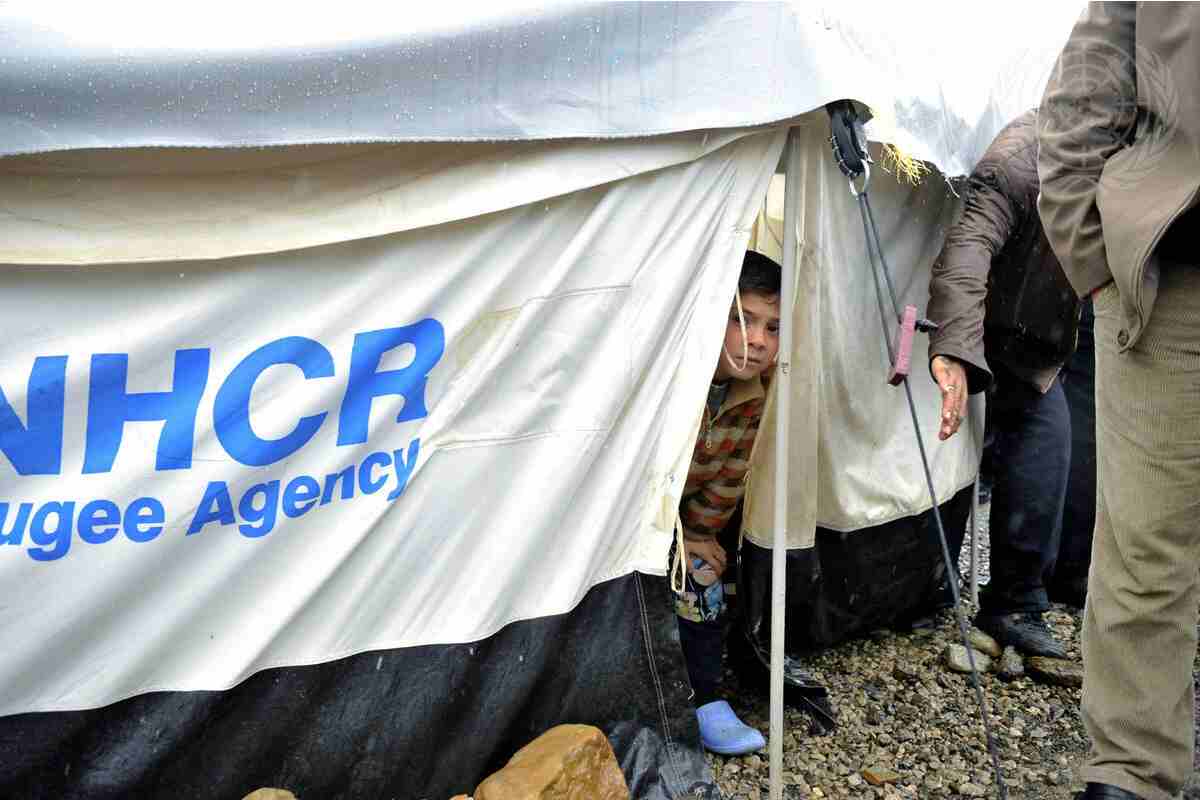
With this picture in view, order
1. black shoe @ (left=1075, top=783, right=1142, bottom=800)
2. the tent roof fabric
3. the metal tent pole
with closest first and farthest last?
the tent roof fabric
black shoe @ (left=1075, top=783, right=1142, bottom=800)
the metal tent pole

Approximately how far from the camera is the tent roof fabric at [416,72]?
1.63 m

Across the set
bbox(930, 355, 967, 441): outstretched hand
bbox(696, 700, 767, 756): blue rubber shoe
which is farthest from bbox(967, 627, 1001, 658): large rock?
bbox(930, 355, 967, 441): outstretched hand

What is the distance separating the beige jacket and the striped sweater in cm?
86

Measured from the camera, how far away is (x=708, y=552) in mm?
2742

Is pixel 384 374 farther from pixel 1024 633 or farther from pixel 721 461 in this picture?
pixel 1024 633

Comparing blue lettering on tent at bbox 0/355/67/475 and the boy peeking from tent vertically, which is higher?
blue lettering on tent at bbox 0/355/67/475

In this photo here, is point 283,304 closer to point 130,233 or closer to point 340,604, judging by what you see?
point 130,233

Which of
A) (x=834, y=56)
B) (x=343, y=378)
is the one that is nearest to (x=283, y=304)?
(x=343, y=378)

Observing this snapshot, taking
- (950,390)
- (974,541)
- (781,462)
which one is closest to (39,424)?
(781,462)

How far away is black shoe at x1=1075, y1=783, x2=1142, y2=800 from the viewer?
6.10ft

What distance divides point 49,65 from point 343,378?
67cm

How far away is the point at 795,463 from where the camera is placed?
2.62m

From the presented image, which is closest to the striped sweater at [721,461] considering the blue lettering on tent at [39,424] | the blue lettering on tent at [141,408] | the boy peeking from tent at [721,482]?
the boy peeking from tent at [721,482]

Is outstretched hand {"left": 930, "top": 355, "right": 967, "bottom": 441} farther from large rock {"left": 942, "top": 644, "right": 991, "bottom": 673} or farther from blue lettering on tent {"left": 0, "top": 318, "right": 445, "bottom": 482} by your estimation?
blue lettering on tent {"left": 0, "top": 318, "right": 445, "bottom": 482}
